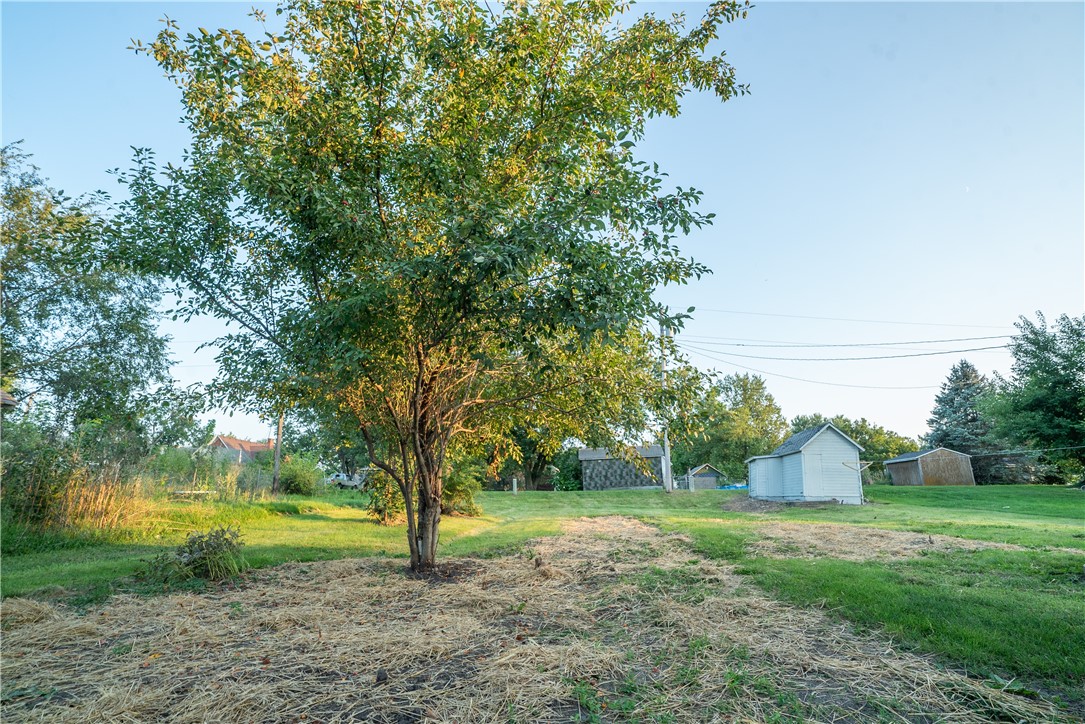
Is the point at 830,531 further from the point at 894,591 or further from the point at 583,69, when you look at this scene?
the point at 583,69

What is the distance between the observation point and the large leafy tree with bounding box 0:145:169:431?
42.0 ft

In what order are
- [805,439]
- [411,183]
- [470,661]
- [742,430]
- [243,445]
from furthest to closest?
[243,445] < [742,430] < [805,439] < [411,183] < [470,661]

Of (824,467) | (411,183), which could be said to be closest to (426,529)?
(411,183)

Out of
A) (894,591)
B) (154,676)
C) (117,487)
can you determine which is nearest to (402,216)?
(154,676)

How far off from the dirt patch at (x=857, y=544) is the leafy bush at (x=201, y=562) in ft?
24.6

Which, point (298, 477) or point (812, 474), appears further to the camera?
point (812, 474)

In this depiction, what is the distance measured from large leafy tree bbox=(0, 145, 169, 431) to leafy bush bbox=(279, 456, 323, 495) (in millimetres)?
7687

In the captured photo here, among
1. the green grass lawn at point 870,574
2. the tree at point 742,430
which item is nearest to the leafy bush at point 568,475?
the tree at point 742,430

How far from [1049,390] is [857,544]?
18334mm

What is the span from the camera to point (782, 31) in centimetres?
886

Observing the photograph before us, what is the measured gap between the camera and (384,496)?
11.1 m

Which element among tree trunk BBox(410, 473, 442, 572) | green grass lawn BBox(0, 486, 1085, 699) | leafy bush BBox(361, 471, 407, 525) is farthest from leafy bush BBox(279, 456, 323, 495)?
tree trunk BBox(410, 473, 442, 572)

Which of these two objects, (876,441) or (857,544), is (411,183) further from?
(876,441)

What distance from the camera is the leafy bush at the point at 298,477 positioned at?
21891 mm
